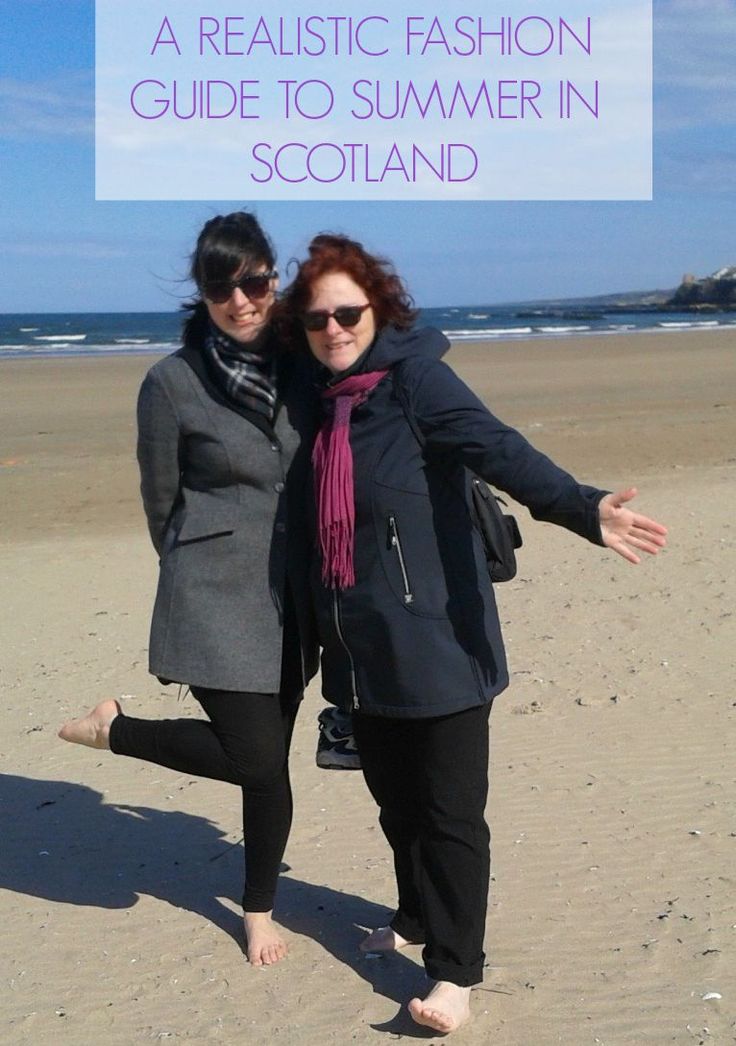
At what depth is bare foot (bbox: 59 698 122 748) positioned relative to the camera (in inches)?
143

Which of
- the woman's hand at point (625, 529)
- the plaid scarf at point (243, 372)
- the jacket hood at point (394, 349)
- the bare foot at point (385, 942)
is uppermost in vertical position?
the jacket hood at point (394, 349)

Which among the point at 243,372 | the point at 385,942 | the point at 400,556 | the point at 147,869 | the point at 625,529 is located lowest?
the point at 147,869

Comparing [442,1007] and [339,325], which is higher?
[339,325]

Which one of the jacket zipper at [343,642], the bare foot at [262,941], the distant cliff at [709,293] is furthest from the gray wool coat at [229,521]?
the distant cliff at [709,293]

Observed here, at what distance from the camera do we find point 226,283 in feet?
10.8

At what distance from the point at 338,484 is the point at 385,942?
1.48 meters

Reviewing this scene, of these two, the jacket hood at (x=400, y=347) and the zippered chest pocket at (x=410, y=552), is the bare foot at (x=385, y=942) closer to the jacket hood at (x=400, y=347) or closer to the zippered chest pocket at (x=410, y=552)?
the zippered chest pocket at (x=410, y=552)

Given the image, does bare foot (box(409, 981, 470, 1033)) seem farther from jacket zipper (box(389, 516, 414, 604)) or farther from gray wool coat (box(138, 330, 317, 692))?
jacket zipper (box(389, 516, 414, 604))

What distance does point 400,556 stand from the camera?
306 cm

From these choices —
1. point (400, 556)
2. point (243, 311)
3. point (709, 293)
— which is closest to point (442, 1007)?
point (400, 556)

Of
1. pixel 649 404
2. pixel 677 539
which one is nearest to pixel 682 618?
pixel 677 539

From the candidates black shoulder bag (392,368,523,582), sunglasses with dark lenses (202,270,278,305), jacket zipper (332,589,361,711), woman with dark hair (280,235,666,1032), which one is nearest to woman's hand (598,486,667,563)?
woman with dark hair (280,235,666,1032)

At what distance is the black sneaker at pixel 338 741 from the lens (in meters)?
3.55

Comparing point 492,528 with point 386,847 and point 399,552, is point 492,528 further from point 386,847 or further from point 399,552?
point 386,847
